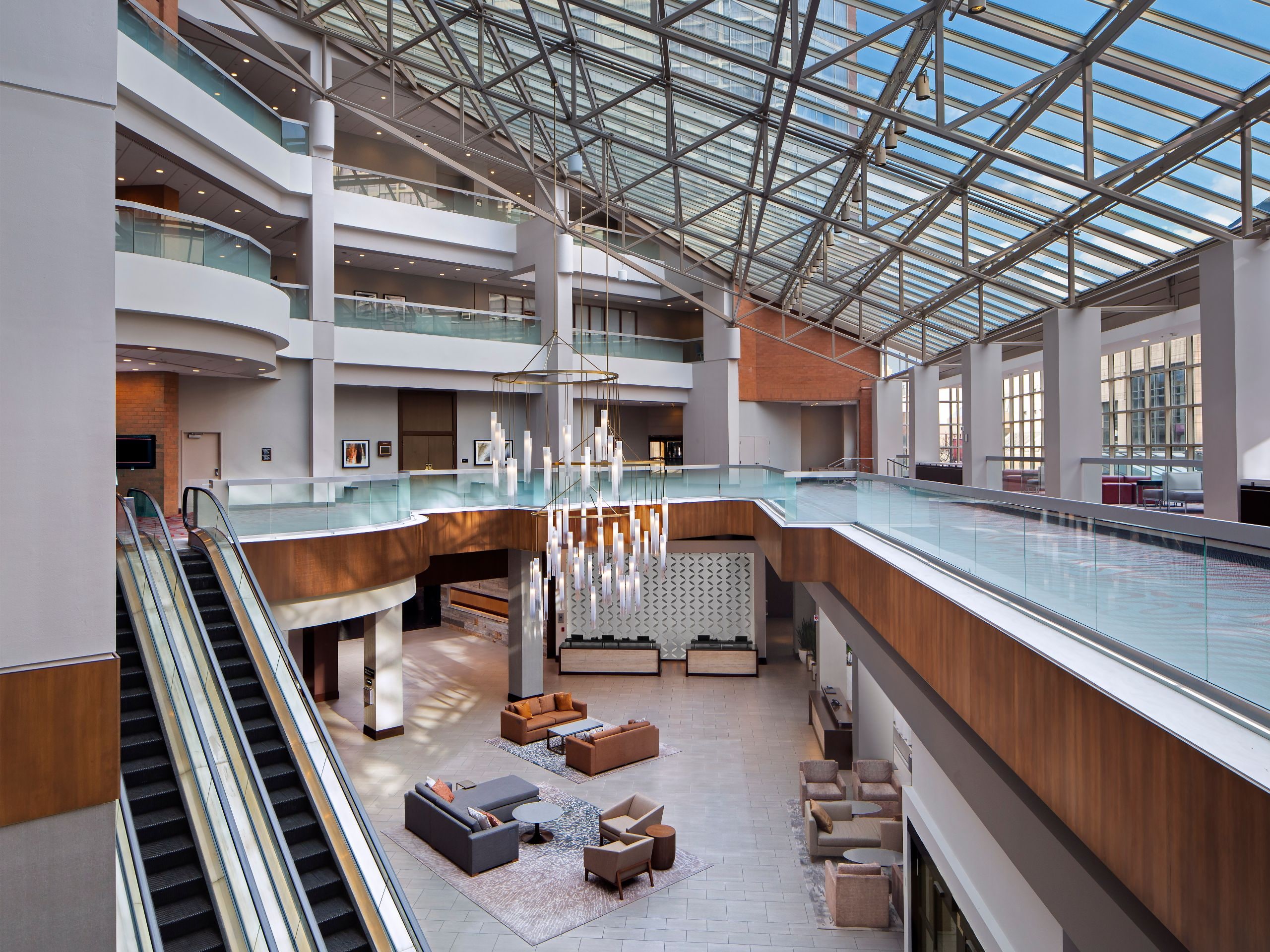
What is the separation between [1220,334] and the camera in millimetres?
9266

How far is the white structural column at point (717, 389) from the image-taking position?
27.4 metres

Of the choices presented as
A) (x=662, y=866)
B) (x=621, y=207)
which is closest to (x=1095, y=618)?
(x=662, y=866)

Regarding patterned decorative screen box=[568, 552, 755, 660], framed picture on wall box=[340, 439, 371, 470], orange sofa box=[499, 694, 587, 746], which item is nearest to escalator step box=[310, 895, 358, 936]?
orange sofa box=[499, 694, 587, 746]

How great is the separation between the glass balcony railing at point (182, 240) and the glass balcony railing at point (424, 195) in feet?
24.1

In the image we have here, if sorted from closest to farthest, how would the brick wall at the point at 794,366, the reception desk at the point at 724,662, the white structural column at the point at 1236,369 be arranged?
the white structural column at the point at 1236,369, the reception desk at the point at 724,662, the brick wall at the point at 794,366

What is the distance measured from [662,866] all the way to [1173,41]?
1096 cm

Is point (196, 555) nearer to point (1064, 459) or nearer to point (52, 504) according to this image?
point (52, 504)

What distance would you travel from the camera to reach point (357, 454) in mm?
23141

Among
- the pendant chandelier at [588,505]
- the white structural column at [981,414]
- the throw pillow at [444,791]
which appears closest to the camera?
the pendant chandelier at [588,505]

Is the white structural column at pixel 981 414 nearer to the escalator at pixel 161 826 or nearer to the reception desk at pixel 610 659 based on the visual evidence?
the reception desk at pixel 610 659

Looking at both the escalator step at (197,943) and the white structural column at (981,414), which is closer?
the escalator step at (197,943)

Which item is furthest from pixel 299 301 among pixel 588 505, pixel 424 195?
pixel 588 505

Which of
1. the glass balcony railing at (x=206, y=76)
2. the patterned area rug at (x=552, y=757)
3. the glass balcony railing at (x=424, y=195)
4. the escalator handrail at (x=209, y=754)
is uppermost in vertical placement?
the glass balcony railing at (x=424, y=195)

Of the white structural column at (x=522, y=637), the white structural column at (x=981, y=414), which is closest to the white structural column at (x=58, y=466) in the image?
the white structural column at (x=522, y=637)
